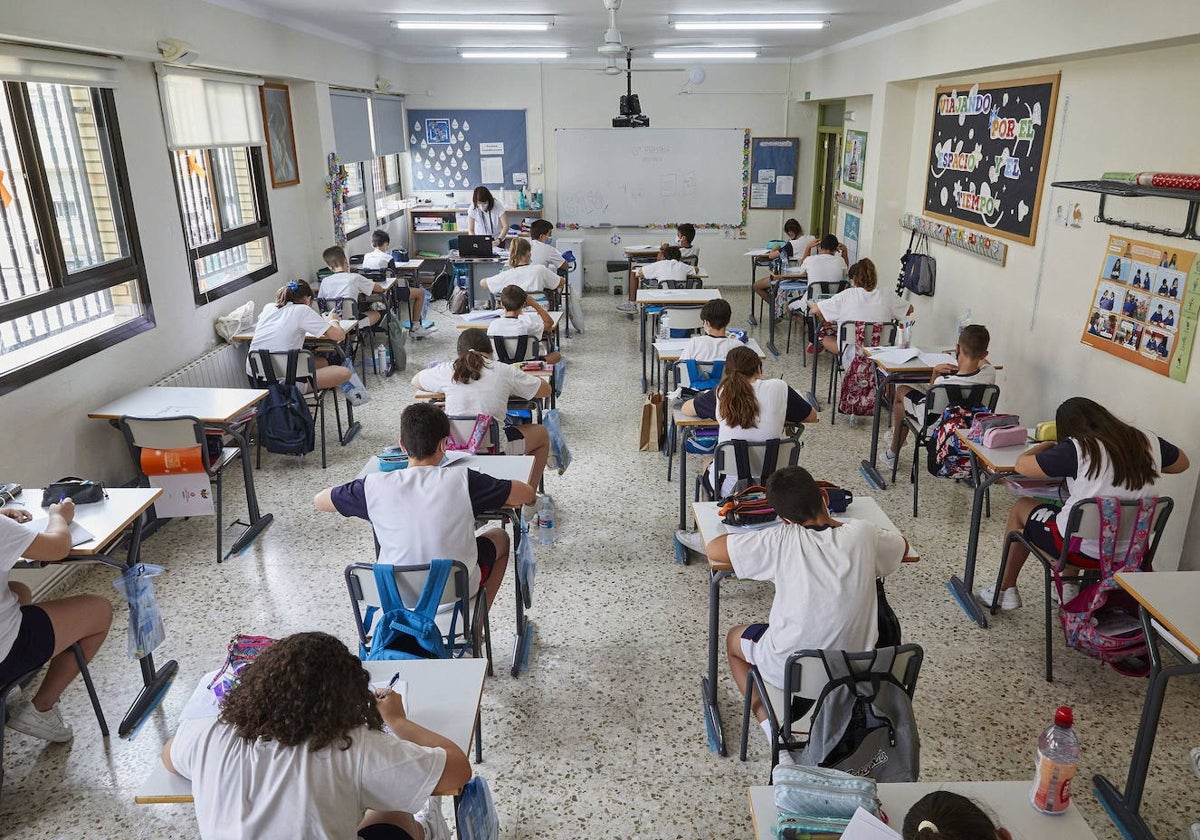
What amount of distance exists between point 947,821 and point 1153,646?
66.1 inches

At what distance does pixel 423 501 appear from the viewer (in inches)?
108

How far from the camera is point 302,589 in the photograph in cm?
398

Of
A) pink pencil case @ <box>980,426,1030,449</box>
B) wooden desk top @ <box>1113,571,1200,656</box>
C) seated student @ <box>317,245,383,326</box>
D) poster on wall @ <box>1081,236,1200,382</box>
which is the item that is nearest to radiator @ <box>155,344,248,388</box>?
seated student @ <box>317,245,383,326</box>

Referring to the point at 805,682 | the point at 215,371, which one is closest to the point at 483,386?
the point at 805,682

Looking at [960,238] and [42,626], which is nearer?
[42,626]

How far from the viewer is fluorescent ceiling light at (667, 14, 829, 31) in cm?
662

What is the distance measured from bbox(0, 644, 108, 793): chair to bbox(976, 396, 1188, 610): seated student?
12.1ft

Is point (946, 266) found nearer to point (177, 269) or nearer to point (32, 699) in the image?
point (177, 269)

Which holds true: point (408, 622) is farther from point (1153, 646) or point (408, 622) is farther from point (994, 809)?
point (1153, 646)

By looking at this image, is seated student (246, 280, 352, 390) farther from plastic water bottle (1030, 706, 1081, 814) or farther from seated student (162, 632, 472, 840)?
plastic water bottle (1030, 706, 1081, 814)

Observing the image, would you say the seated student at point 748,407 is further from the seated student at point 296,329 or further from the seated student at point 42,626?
the seated student at point 296,329

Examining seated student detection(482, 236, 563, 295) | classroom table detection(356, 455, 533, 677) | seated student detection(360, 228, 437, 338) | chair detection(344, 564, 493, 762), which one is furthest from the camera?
seated student detection(360, 228, 437, 338)

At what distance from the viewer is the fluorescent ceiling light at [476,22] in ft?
21.4

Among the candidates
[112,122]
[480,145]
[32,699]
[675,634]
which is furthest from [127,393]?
[480,145]
